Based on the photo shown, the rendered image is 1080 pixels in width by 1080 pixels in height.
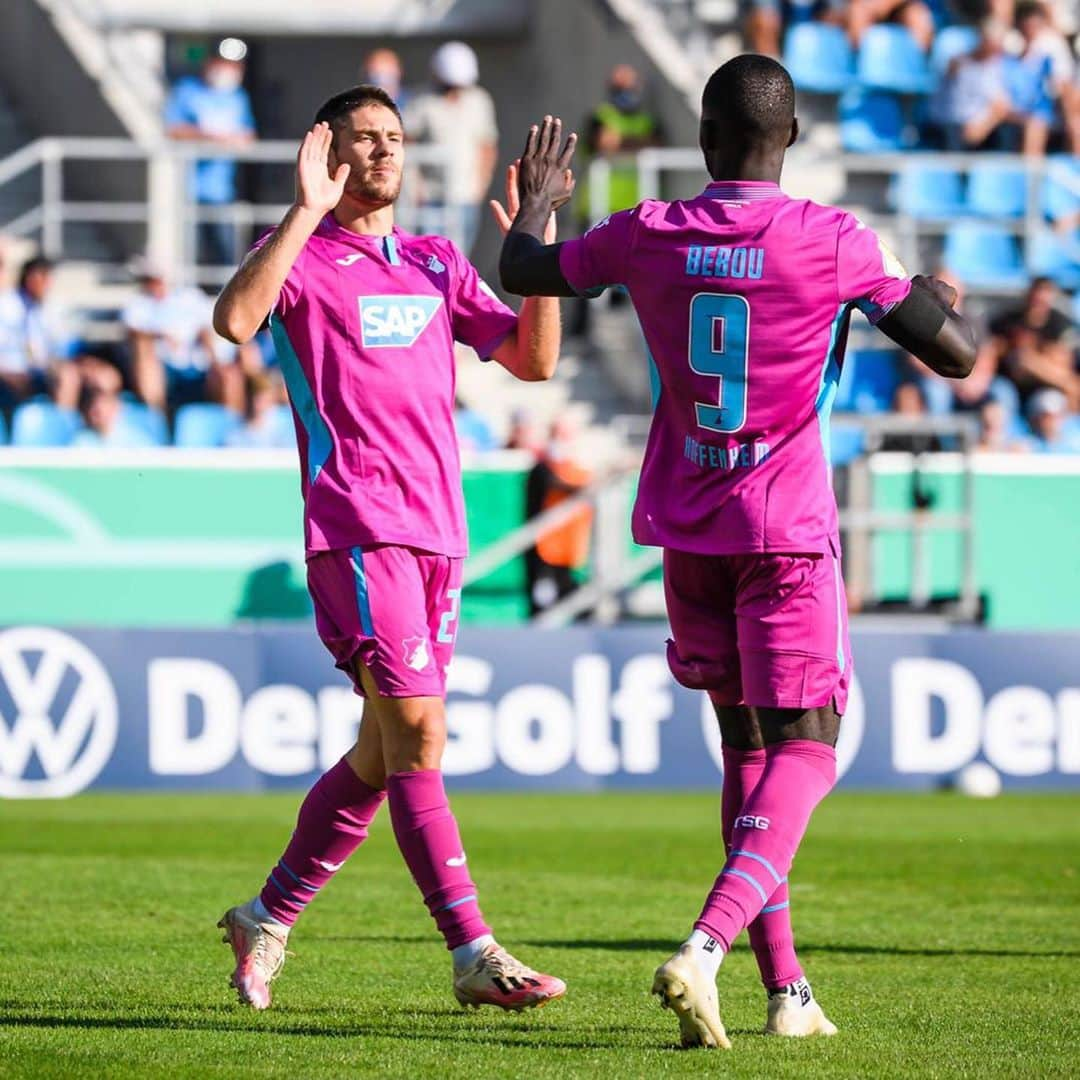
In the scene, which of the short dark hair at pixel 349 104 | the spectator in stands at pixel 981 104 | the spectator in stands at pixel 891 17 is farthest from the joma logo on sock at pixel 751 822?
the spectator in stands at pixel 891 17

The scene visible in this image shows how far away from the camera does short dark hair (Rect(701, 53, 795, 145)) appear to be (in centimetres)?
538

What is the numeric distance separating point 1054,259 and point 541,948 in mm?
13990

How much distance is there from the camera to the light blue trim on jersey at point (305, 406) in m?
6.00

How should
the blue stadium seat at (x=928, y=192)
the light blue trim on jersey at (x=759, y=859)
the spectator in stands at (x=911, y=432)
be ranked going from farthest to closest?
the blue stadium seat at (x=928, y=192) < the spectator in stands at (x=911, y=432) < the light blue trim on jersey at (x=759, y=859)

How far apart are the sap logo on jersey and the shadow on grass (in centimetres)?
237

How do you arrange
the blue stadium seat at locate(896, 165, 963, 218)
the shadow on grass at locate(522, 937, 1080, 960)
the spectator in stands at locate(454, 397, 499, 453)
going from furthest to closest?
the blue stadium seat at locate(896, 165, 963, 218) < the spectator in stands at locate(454, 397, 499, 453) < the shadow on grass at locate(522, 937, 1080, 960)

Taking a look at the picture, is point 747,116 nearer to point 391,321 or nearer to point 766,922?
point 391,321

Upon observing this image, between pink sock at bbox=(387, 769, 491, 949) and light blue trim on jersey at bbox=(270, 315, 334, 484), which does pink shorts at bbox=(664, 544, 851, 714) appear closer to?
pink sock at bbox=(387, 769, 491, 949)

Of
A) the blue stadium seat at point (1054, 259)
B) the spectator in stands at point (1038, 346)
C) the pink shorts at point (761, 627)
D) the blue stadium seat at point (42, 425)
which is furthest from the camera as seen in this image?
the blue stadium seat at point (1054, 259)

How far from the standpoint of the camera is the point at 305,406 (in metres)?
6.06

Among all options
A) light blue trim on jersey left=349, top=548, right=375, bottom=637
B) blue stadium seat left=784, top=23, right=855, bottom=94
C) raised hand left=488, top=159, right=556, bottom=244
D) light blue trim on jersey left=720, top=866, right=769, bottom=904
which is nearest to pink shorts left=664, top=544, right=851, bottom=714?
light blue trim on jersey left=720, top=866, right=769, bottom=904

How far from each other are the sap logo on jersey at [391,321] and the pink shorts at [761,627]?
0.96 metres

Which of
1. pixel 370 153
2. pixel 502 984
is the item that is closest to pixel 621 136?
pixel 370 153

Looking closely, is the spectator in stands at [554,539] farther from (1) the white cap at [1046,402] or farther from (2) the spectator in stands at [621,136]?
(1) the white cap at [1046,402]
